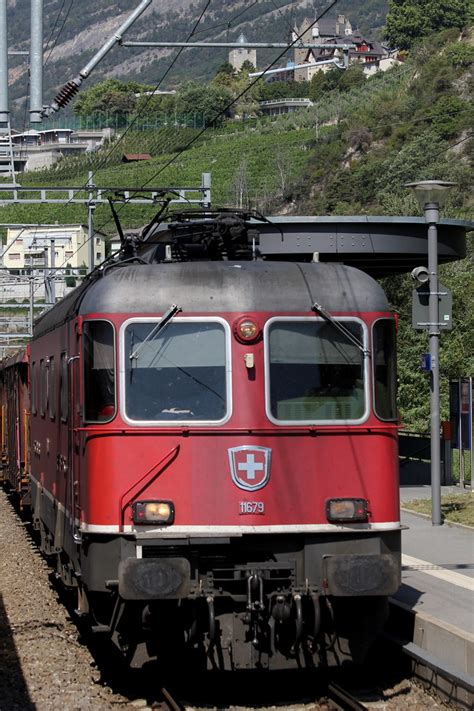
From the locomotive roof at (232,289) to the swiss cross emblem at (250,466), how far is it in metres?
1.11

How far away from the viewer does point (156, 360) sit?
9805 mm

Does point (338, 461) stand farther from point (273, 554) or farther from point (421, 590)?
point (421, 590)

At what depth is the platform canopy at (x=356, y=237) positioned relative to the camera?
67.7 ft

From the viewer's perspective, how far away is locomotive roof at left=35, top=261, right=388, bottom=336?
9.87 metres

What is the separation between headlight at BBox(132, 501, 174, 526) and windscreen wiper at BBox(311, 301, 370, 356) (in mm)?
1898

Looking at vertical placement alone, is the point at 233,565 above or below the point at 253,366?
below

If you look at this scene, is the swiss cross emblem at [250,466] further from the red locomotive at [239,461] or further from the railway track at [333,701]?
the railway track at [333,701]

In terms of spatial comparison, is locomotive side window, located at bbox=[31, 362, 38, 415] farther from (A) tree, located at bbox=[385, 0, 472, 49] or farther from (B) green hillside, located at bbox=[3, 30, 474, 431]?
(A) tree, located at bbox=[385, 0, 472, 49]

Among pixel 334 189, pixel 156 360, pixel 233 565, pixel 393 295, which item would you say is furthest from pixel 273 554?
pixel 334 189

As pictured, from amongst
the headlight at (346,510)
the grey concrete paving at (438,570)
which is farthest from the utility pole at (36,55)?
the headlight at (346,510)

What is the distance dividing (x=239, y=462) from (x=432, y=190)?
9029mm

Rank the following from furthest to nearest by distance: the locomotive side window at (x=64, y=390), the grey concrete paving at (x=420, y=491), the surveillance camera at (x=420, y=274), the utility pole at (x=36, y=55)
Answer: the grey concrete paving at (x=420, y=491)
the surveillance camera at (x=420, y=274)
the utility pole at (x=36, y=55)
the locomotive side window at (x=64, y=390)

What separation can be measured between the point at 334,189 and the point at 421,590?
84507mm

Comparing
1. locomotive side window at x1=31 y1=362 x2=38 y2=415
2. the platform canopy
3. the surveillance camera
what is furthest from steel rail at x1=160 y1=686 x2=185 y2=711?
the platform canopy
